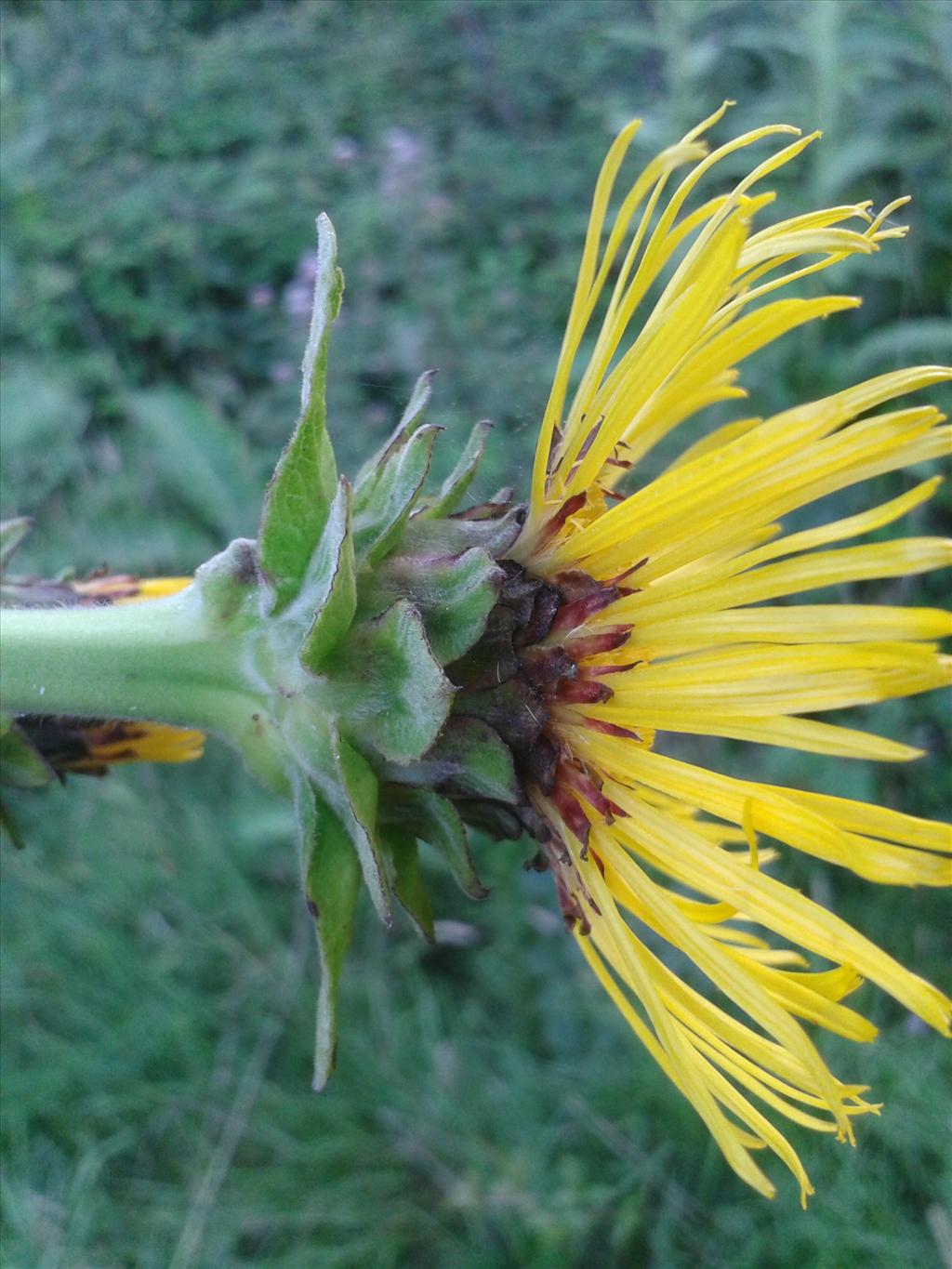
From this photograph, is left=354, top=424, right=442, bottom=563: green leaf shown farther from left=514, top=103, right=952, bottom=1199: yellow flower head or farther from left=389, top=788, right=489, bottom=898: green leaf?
left=389, top=788, right=489, bottom=898: green leaf

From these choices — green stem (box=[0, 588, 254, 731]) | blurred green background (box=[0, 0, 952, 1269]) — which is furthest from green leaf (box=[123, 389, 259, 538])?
green stem (box=[0, 588, 254, 731])

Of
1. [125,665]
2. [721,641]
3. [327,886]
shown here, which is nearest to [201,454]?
[125,665]

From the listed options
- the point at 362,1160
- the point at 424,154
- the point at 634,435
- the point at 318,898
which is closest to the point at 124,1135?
the point at 362,1160

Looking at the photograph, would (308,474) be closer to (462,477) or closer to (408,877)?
(462,477)

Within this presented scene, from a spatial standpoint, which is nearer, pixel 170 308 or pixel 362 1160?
pixel 362 1160

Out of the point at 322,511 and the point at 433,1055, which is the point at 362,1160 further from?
the point at 322,511

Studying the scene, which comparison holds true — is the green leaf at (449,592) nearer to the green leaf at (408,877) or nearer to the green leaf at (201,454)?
the green leaf at (408,877)
